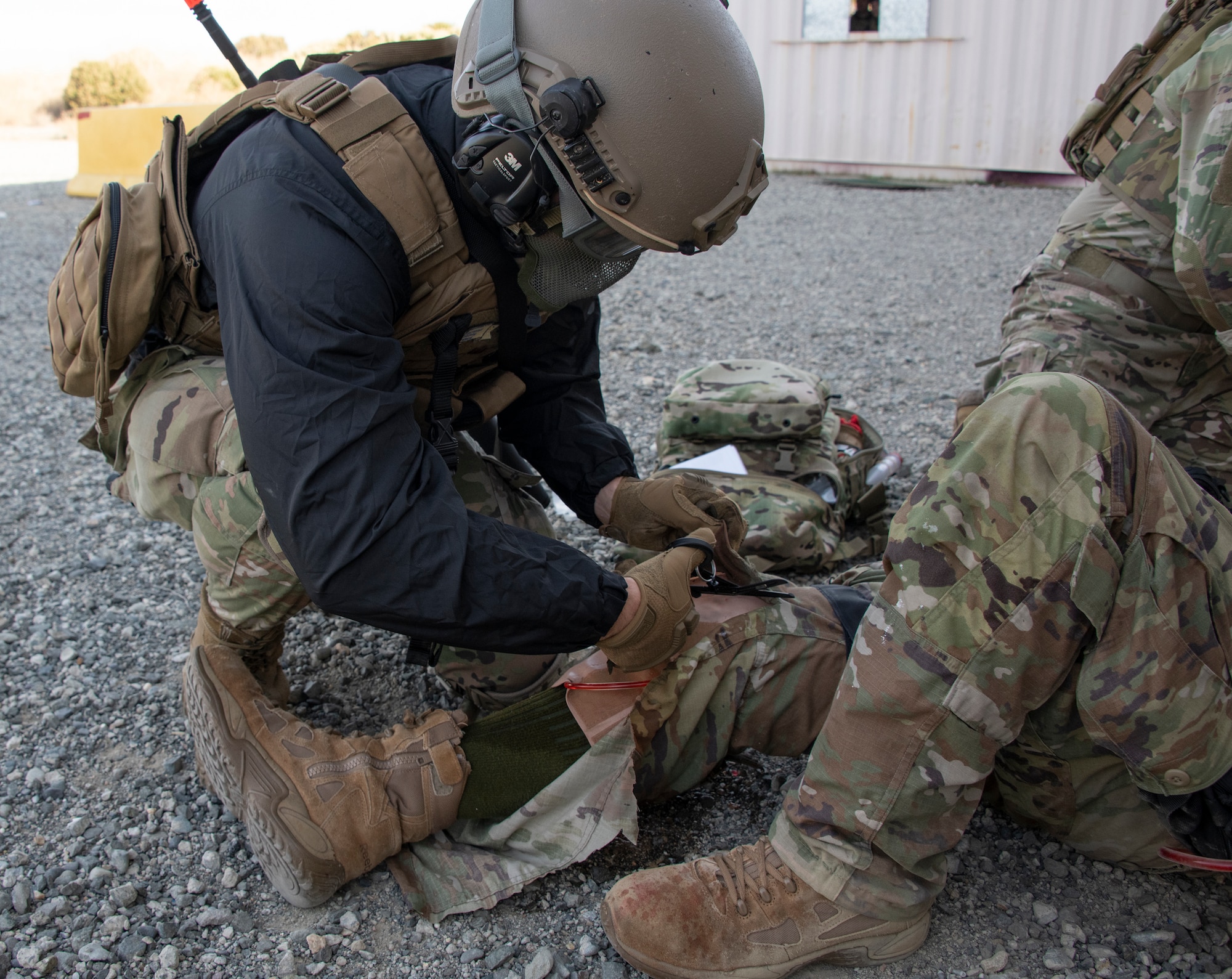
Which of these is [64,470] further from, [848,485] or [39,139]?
[39,139]

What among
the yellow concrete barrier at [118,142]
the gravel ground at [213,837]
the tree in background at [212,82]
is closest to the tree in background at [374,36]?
the tree in background at [212,82]

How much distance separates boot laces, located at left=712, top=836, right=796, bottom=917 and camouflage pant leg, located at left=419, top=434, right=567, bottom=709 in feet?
2.39

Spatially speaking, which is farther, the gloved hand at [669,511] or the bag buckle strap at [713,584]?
the gloved hand at [669,511]

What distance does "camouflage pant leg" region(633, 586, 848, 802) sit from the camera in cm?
204

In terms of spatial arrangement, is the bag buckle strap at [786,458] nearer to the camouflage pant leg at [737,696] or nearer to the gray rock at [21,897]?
the camouflage pant leg at [737,696]

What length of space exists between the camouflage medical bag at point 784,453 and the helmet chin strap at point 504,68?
4.93ft

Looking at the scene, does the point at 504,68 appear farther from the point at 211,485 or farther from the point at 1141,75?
the point at 1141,75

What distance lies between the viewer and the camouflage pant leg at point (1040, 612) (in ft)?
4.91

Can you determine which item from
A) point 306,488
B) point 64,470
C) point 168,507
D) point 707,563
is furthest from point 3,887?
point 64,470

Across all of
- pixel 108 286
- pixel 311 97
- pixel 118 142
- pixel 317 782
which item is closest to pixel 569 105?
pixel 311 97

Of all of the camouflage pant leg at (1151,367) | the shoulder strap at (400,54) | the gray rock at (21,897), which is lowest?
the gray rock at (21,897)

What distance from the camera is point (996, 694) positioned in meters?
1.59

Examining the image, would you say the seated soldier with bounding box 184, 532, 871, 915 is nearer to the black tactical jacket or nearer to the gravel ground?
the gravel ground

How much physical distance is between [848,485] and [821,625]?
144 cm
